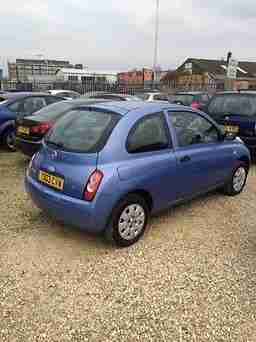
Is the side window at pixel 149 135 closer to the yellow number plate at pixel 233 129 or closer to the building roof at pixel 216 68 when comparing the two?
the yellow number plate at pixel 233 129

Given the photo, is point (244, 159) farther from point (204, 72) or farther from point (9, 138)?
point (204, 72)

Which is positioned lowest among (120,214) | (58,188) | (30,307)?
(30,307)

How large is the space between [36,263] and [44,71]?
153ft

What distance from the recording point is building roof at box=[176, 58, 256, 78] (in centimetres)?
3912

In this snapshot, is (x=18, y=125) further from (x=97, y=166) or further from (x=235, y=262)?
(x=235, y=262)

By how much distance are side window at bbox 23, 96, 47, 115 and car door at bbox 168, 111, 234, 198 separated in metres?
4.78

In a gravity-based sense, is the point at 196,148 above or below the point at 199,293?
above

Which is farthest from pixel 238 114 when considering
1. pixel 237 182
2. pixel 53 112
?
pixel 53 112

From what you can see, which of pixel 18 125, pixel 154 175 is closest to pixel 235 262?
pixel 154 175

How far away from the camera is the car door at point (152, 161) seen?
3213 mm

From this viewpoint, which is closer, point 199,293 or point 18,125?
point 199,293

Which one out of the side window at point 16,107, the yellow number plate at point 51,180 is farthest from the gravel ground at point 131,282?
the side window at point 16,107

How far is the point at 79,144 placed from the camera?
3.27m

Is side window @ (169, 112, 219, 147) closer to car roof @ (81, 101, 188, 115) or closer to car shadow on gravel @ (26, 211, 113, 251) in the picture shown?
car roof @ (81, 101, 188, 115)
